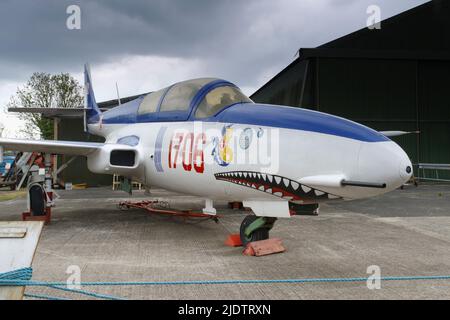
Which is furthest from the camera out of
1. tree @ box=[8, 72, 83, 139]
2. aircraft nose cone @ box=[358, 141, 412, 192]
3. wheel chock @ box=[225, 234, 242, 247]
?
tree @ box=[8, 72, 83, 139]

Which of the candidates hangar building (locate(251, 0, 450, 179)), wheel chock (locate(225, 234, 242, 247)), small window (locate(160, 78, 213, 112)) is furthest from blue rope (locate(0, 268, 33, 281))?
hangar building (locate(251, 0, 450, 179))

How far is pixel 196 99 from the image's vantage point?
632 cm

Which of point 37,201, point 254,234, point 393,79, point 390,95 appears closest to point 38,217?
point 37,201

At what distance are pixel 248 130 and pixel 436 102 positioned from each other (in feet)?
72.2

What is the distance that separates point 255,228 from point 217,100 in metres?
1.95

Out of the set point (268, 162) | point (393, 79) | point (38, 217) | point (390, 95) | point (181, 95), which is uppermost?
point (393, 79)

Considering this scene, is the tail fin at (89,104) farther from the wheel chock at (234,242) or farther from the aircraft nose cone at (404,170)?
the aircraft nose cone at (404,170)

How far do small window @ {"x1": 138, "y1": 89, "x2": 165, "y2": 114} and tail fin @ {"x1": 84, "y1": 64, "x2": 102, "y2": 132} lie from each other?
11.7ft

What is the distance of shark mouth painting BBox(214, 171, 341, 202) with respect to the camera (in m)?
4.80

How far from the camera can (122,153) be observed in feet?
24.9

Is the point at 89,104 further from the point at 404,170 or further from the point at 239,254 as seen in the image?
the point at 404,170

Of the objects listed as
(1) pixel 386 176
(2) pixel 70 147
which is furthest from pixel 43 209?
(1) pixel 386 176

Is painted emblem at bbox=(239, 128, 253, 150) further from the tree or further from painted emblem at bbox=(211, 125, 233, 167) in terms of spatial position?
the tree
